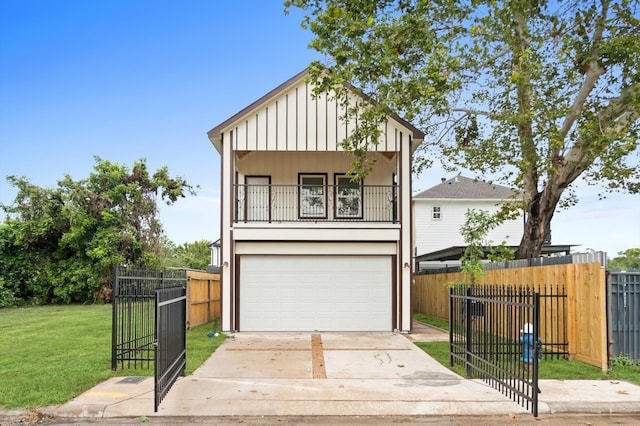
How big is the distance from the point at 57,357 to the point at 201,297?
23.5 feet

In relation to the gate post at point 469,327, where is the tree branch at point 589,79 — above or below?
above

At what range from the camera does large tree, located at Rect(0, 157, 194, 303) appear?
27.3 metres

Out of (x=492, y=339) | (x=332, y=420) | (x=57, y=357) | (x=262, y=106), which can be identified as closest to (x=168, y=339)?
(x=332, y=420)

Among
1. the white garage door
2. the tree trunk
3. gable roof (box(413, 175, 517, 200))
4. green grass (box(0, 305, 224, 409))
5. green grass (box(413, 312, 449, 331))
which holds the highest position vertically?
gable roof (box(413, 175, 517, 200))

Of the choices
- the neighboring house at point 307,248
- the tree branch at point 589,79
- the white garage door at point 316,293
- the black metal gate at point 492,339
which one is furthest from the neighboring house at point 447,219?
the black metal gate at point 492,339

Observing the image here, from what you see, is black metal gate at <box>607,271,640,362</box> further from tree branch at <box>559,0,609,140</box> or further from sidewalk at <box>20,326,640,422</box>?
tree branch at <box>559,0,609,140</box>

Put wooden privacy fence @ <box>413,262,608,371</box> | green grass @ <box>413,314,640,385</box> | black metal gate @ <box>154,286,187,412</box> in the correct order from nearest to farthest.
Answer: black metal gate @ <box>154,286,187,412</box> < green grass @ <box>413,314,640,385</box> < wooden privacy fence @ <box>413,262,608,371</box>

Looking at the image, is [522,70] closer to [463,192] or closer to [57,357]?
[57,357]

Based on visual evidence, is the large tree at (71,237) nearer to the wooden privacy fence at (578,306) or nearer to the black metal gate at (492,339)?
the wooden privacy fence at (578,306)

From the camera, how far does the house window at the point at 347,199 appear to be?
59.7 feet

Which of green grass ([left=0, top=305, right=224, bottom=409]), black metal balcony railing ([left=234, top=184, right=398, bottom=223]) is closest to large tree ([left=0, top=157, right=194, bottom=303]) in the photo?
green grass ([left=0, top=305, right=224, bottom=409])

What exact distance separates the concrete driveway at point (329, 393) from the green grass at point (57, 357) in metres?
0.42

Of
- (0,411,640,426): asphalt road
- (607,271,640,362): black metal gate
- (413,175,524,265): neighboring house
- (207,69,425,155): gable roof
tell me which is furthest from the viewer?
(413,175,524,265): neighboring house

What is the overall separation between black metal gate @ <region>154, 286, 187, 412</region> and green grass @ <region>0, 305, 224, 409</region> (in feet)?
3.72
